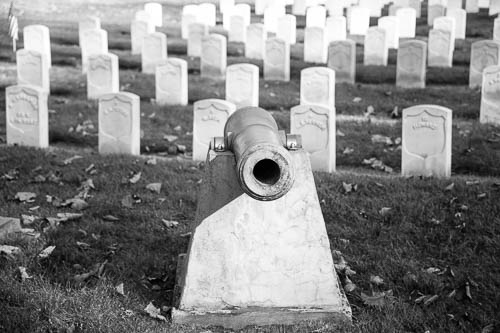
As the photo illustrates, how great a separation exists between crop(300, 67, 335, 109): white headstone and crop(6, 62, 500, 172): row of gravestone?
2.31m

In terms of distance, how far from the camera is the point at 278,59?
15.6 metres

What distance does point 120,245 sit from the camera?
23.2 feet

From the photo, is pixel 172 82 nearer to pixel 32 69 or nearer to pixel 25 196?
pixel 32 69

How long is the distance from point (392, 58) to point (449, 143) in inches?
329

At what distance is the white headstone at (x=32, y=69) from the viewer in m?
14.5

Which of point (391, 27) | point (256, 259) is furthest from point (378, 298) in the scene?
point (391, 27)

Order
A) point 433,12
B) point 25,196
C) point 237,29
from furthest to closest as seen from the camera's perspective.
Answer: point 433,12 → point 237,29 → point 25,196

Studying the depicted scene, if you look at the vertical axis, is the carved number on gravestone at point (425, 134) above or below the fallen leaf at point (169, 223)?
above

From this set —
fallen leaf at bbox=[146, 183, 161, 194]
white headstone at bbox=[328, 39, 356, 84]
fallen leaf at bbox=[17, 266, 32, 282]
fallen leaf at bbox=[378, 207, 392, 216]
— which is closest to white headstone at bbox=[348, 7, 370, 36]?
white headstone at bbox=[328, 39, 356, 84]

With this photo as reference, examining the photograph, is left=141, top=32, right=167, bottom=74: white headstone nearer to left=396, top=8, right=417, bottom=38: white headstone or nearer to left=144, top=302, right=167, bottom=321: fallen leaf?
left=396, top=8, right=417, bottom=38: white headstone

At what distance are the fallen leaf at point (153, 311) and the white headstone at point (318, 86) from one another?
770cm

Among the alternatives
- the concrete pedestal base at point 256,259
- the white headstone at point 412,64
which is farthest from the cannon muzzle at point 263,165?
the white headstone at point 412,64

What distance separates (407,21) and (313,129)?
36.9 feet

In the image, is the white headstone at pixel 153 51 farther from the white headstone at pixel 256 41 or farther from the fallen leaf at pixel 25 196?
the fallen leaf at pixel 25 196
